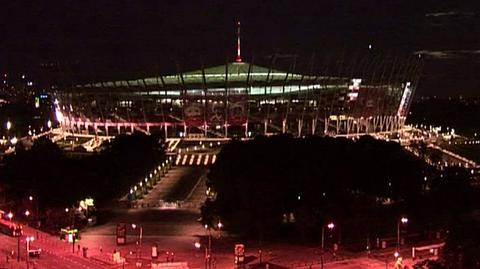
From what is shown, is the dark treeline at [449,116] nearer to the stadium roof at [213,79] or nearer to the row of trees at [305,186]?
the stadium roof at [213,79]

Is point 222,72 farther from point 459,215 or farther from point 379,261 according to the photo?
point 379,261

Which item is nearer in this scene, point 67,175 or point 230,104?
point 67,175

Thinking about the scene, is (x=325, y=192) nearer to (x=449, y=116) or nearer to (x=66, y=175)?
(x=66, y=175)

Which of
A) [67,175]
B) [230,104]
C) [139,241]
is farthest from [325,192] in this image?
[230,104]

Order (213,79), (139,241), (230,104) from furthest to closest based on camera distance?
(213,79) → (230,104) → (139,241)

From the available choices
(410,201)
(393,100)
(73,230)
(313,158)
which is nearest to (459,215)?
(410,201)

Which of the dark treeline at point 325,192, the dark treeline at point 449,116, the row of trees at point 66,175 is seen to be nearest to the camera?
the dark treeline at point 325,192

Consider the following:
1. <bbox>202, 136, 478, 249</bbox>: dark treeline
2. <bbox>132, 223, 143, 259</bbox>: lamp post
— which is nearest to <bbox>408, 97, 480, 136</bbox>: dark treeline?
Answer: <bbox>202, 136, 478, 249</bbox>: dark treeline

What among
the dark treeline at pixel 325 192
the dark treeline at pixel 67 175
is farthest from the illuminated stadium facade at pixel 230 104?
the dark treeline at pixel 325 192
